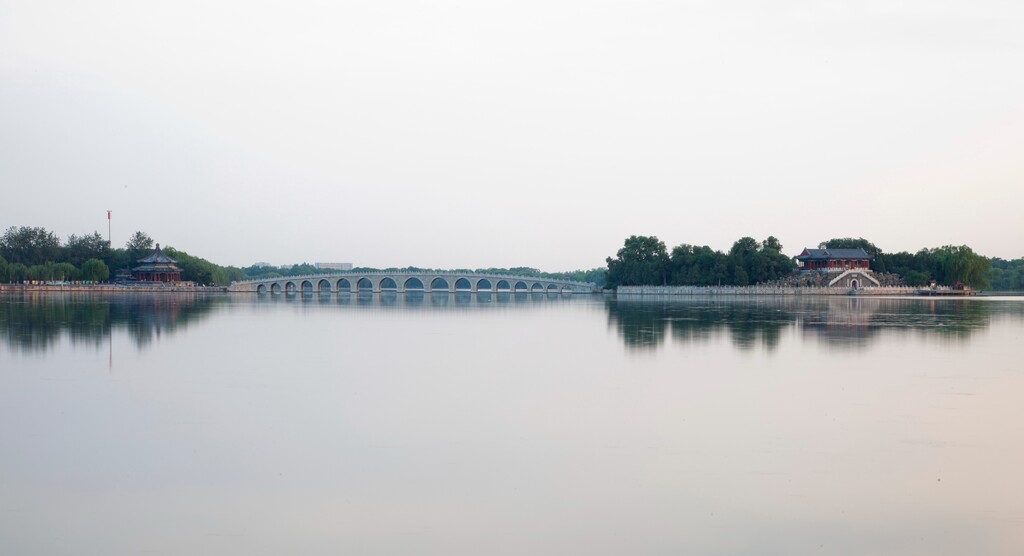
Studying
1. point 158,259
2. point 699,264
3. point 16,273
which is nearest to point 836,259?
point 699,264

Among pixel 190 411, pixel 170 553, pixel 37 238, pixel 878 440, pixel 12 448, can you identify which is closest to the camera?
pixel 170 553

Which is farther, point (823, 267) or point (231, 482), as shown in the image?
point (823, 267)

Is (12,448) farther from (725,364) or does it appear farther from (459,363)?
(725,364)

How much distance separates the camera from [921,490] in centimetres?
995

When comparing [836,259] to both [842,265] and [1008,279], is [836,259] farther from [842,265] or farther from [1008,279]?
[1008,279]

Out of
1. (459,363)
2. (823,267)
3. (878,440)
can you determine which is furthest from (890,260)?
(878,440)

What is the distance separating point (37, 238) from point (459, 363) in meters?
111

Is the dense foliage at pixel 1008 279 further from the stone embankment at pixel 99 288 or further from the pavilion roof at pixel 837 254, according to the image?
the stone embankment at pixel 99 288

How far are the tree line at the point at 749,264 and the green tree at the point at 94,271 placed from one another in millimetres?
63383

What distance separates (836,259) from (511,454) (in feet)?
343

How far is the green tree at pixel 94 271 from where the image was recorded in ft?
369

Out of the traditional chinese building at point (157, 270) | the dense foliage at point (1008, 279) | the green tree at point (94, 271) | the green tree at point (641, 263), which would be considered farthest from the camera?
the dense foliage at point (1008, 279)

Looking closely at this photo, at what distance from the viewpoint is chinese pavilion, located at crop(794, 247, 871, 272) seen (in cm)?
10869

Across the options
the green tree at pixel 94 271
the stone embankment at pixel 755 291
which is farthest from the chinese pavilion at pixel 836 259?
the green tree at pixel 94 271
